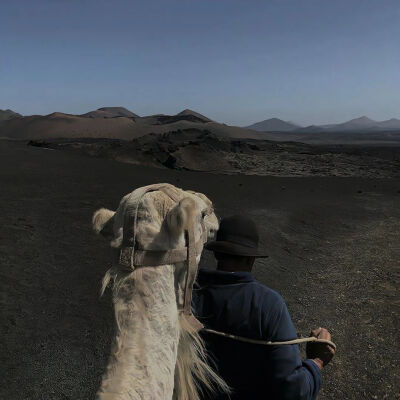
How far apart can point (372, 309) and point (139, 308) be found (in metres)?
5.87

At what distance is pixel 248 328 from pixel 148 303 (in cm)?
63

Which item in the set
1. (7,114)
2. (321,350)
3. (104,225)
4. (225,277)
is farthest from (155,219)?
(7,114)

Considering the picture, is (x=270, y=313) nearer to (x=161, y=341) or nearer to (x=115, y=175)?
(x=161, y=341)

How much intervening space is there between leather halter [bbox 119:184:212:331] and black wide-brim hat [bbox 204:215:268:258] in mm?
369

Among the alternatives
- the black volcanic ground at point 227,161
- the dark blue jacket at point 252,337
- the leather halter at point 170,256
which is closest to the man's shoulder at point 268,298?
the dark blue jacket at point 252,337

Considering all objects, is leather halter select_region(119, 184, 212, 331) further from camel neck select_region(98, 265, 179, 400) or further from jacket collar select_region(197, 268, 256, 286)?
jacket collar select_region(197, 268, 256, 286)

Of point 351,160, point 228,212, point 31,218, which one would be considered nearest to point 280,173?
point 351,160

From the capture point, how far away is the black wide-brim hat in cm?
179

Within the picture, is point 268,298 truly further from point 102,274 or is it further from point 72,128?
point 72,128

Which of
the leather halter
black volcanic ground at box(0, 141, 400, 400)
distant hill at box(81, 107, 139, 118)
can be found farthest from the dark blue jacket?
distant hill at box(81, 107, 139, 118)

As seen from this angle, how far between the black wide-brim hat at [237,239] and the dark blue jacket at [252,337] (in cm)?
11

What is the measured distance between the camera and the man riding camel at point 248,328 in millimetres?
1660

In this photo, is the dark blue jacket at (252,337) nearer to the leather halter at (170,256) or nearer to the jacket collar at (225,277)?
the jacket collar at (225,277)

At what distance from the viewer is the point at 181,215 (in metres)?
1.23
